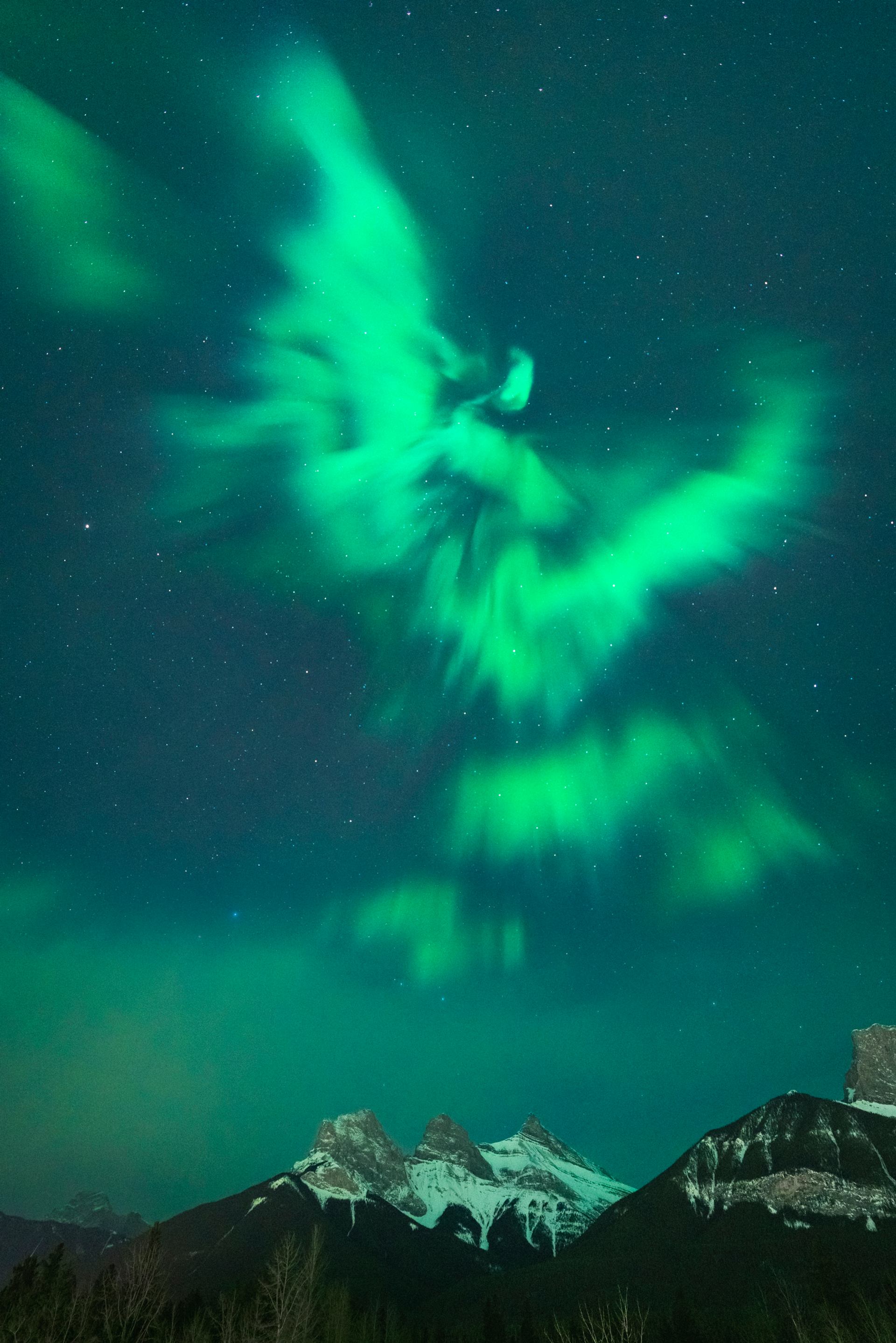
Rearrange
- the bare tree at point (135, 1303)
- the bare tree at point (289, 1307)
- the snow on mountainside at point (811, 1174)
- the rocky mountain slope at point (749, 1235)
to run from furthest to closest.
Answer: the snow on mountainside at point (811, 1174) < the rocky mountain slope at point (749, 1235) < the bare tree at point (135, 1303) < the bare tree at point (289, 1307)

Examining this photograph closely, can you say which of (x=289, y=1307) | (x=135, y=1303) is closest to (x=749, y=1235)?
(x=289, y=1307)

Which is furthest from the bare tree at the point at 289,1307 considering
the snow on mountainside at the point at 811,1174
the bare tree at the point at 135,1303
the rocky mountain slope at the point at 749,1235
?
the snow on mountainside at the point at 811,1174

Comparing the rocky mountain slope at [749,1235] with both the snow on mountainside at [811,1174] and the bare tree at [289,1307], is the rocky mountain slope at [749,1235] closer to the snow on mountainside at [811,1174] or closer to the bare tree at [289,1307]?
the snow on mountainside at [811,1174]

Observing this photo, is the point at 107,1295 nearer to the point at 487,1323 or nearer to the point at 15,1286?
the point at 15,1286

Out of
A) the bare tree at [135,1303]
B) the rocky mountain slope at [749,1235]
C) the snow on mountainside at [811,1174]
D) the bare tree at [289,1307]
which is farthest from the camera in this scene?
the snow on mountainside at [811,1174]

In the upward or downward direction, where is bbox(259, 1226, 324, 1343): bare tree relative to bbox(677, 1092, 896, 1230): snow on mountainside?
downward

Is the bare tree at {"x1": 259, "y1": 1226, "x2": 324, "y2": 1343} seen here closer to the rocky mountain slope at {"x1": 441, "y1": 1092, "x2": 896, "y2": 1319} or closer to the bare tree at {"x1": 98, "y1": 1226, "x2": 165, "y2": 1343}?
the bare tree at {"x1": 98, "y1": 1226, "x2": 165, "y2": 1343}

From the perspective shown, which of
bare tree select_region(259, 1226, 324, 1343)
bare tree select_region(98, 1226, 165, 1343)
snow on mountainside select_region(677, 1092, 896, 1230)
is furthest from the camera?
snow on mountainside select_region(677, 1092, 896, 1230)

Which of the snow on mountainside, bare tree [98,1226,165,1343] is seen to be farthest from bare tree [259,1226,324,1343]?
the snow on mountainside

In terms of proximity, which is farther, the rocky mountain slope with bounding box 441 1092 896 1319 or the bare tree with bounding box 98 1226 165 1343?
the rocky mountain slope with bounding box 441 1092 896 1319

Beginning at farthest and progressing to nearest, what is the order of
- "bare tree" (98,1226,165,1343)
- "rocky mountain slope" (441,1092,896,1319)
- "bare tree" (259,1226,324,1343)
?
1. "rocky mountain slope" (441,1092,896,1319)
2. "bare tree" (98,1226,165,1343)
3. "bare tree" (259,1226,324,1343)

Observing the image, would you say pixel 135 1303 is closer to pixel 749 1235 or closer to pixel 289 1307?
pixel 289 1307

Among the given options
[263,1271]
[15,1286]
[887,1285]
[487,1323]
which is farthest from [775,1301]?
[15,1286]

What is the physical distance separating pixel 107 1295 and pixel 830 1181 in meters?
183
